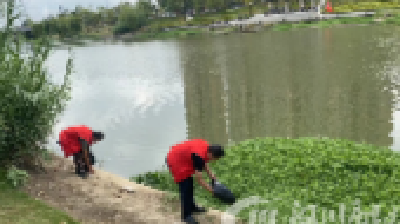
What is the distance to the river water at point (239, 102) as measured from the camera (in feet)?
54.6

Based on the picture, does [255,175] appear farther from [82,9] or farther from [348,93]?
[82,9]

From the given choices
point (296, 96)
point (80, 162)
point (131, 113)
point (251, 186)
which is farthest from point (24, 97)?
point (296, 96)

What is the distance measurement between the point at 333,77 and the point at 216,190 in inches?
759

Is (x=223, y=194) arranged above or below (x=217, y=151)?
below

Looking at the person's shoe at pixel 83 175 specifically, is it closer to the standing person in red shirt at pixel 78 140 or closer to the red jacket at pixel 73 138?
the standing person in red shirt at pixel 78 140

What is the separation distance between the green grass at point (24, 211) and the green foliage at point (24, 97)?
1464 millimetres

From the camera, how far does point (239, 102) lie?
→ 22344mm

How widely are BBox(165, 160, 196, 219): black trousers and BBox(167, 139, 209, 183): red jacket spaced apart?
0.19 meters

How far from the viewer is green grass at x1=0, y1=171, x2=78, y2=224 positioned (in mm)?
6699

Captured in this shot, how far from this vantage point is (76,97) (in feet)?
93.8

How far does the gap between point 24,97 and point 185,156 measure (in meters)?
3.94

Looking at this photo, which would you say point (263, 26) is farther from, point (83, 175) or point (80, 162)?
point (83, 175)

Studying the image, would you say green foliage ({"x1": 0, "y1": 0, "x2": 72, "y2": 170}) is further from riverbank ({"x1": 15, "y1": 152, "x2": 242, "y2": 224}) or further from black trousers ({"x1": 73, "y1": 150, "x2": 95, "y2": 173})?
black trousers ({"x1": 73, "y1": 150, "x2": 95, "y2": 173})

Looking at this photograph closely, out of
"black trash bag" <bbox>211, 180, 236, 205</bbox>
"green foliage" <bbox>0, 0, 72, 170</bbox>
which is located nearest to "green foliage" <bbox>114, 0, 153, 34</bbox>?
"green foliage" <bbox>0, 0, 72, 170</bbox>
